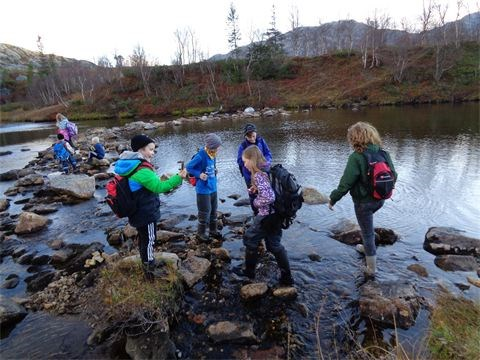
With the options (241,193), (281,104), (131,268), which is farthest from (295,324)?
(281,104)

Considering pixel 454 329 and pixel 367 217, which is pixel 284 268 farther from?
pixel 454 329

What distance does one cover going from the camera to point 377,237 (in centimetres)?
764

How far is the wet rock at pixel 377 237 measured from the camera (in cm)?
761

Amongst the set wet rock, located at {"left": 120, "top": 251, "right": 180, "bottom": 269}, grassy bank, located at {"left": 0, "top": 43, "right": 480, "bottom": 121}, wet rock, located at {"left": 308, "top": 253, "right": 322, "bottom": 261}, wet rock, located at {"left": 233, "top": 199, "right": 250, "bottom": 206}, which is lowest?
wet rock, located at {"left": 308, "top": 253, "right": 322, "bottom": 261}

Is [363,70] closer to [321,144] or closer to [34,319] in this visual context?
[321,144]

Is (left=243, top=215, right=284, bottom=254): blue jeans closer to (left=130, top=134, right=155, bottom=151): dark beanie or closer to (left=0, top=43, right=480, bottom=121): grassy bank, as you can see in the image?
(left=130, top=134, right=155, bottom=151): dark beanie

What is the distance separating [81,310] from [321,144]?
17.7 meters

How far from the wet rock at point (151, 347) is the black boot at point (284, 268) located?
2.25 meters

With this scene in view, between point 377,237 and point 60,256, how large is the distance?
750cm

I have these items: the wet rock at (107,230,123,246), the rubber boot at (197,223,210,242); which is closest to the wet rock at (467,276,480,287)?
the rubber boot at (197,223,210,242)

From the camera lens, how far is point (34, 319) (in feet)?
18.1

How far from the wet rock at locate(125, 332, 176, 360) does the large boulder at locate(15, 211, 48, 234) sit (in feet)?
21.5

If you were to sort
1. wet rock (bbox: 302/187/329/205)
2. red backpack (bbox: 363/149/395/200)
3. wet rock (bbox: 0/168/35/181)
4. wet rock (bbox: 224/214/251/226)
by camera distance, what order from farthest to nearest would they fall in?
wet rock (bbox: 0/168/35/181), wet rock (bbox: 302/187/329/205), wet rock (bbox: 224/214/251/226), red backpack (bbox: 363/149/395/200)

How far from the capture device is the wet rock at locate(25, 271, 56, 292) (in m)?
6.47
